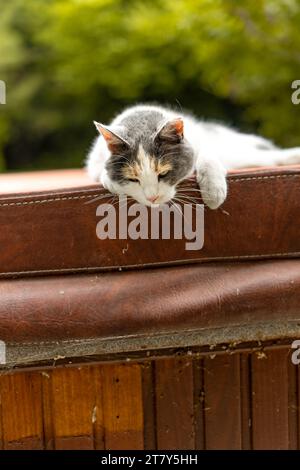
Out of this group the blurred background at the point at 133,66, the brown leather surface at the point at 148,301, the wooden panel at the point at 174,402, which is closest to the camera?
the brown leather surface at the point at 148,301

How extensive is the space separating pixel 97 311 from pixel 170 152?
1.04ft

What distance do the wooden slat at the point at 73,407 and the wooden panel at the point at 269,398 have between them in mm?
289

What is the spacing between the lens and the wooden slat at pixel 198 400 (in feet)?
3.45

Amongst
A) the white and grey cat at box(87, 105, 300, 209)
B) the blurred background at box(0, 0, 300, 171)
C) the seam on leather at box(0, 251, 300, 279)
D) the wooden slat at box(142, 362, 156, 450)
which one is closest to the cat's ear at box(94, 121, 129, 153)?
the white and grey cat at box(87, 105, 300, 209)

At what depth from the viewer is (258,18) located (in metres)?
2.22

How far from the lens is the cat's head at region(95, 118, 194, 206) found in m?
1.01

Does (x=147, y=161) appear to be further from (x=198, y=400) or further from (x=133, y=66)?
(x=133, y=66)

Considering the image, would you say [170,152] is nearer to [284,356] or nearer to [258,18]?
[284,356]

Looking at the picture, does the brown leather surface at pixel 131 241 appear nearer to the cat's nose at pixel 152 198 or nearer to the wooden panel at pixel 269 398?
the cat's nose at pixel 152 198

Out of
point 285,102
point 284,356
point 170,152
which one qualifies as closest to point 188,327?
point 284,356

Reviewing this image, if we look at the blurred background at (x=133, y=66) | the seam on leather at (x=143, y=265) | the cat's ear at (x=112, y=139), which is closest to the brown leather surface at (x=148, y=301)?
the seam on leather at (x=143, y=265)

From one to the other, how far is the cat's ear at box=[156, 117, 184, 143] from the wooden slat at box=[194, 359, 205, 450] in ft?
1.29

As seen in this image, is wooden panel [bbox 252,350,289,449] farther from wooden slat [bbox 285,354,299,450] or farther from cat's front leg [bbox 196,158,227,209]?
cat's front leg [bbox 196,158,227,209]

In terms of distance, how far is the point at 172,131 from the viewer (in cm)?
106
